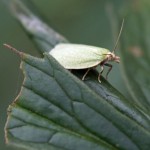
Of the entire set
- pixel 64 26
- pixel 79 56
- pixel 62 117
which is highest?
pixel 64 26

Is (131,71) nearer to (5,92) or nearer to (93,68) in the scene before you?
(93,68)

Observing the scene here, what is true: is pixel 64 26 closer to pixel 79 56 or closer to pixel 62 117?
pixel 79 56

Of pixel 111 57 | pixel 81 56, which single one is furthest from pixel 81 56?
pixel 111 57

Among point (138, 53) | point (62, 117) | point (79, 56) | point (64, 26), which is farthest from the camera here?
point (64, 26)

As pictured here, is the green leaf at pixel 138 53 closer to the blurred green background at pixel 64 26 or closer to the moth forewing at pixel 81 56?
the moth forewing at pixel 81 56

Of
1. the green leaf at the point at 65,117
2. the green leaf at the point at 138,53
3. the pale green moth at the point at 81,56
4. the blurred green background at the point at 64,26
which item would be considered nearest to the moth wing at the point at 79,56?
the pale green moth at the point at 81,56
